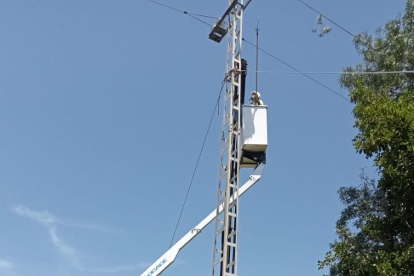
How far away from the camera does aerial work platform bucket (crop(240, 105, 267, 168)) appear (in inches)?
371

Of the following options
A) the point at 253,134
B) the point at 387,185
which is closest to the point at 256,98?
the point at 253,134

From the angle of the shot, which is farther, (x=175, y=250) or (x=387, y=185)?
(x=175, y=250)

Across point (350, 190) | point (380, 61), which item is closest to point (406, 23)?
point (380, 61)

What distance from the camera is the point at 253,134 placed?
943 cm

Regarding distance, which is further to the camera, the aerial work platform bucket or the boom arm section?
the boom arm section

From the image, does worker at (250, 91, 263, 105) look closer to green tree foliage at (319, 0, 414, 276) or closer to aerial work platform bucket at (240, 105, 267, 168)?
aerial work platform bucket at (240, 105, 267, 168)

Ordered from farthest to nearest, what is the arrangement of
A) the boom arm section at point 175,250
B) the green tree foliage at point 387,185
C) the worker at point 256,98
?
1. the boom arm section at point 175,250
2. the worker at point 256,98
3. the green tree foliage at point 387,185

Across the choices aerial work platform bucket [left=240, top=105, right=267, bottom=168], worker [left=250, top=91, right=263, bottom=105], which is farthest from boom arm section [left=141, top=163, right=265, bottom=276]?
worker [left=250, top=91, right=263, bottom=105]

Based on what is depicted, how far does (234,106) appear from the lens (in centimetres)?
1004

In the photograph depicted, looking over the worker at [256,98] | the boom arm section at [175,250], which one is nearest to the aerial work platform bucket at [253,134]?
the worker at [256,98]

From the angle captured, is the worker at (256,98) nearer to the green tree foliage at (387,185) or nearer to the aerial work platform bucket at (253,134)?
the aerial work platform bucket at (253,134)

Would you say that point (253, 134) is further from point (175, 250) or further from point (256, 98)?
point (175, 250)

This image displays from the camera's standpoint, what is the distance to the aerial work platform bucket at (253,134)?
941cm

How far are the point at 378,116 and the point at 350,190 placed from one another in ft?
16.3
